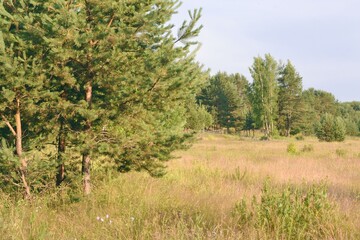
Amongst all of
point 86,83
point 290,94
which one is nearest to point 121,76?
point 86,83

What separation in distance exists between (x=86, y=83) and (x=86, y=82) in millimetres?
150

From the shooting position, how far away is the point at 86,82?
5.44m

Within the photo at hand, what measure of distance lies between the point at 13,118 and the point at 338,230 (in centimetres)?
503

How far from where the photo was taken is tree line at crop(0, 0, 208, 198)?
4.64 metres

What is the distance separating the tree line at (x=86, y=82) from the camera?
4637mm

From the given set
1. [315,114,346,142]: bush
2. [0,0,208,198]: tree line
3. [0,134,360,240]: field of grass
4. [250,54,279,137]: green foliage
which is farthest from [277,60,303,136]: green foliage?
[0,0,208,198]: tree line

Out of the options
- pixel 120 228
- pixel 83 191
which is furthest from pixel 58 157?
pixel 120 228

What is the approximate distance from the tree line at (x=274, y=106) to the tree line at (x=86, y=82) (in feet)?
116

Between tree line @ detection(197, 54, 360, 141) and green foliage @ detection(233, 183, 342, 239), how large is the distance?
118 feet

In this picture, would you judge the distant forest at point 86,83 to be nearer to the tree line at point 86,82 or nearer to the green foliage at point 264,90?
the tree line at point 86,82

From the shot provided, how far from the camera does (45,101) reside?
5.34 metres

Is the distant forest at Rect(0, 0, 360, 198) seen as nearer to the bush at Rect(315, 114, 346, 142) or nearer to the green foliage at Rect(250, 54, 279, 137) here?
the bush at Rect(315, 114, 346, 142)

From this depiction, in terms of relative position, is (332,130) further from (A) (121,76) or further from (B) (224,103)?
(A) (121,76)

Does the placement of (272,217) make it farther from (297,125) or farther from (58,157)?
(297,125)
